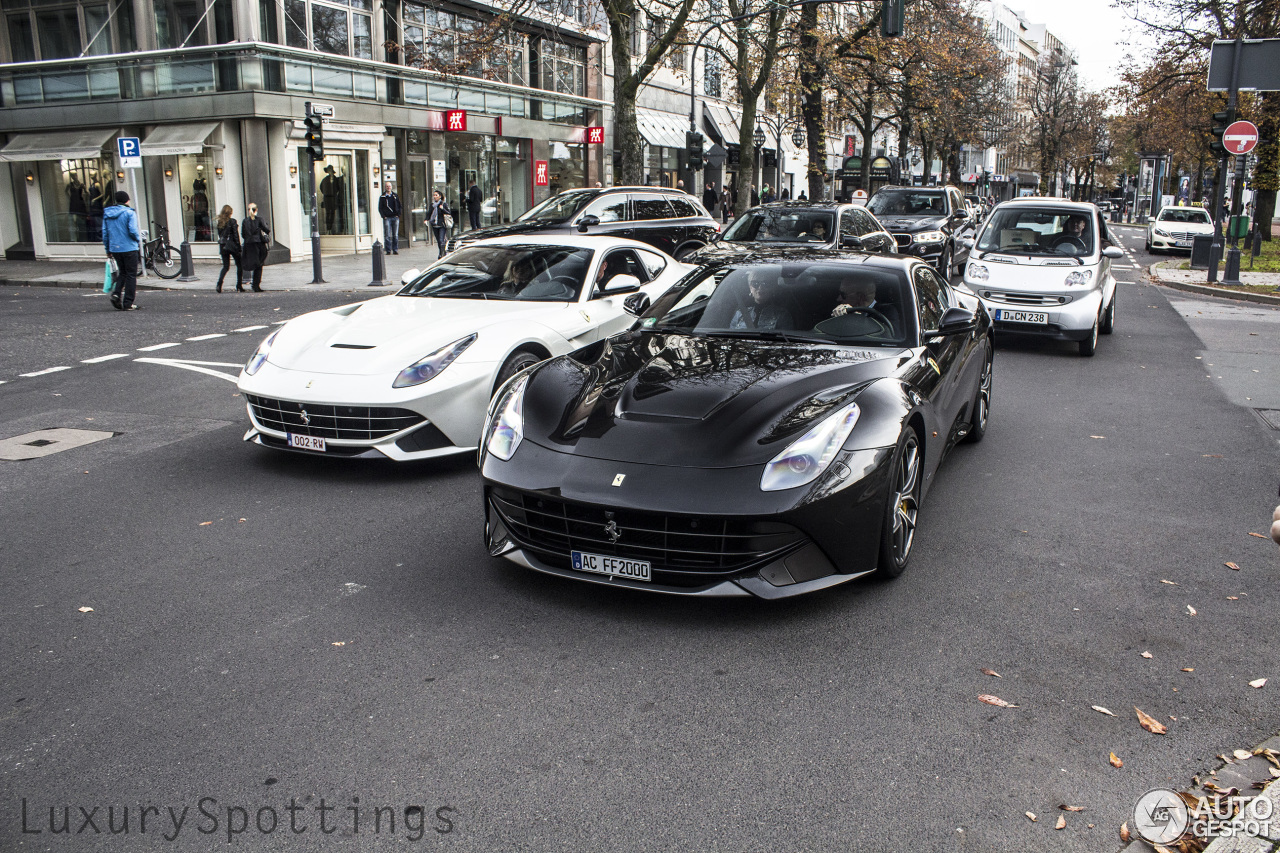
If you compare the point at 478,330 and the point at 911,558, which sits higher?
→ the point at 478,330

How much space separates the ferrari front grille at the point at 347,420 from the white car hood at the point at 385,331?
270 mm

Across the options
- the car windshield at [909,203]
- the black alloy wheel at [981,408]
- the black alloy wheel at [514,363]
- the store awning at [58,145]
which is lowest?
the black alloy wheel at [981,408]

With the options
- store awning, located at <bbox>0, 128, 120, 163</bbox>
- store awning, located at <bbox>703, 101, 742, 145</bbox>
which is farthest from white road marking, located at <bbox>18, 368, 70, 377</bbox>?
store awning, located at <bbox>703, 101, 742, 145</bbox>

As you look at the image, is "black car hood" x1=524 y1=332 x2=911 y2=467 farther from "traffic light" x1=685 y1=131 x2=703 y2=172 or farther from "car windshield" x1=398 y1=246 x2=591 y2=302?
"traffic light" x1=685 y1=131 x2=703 y2=172

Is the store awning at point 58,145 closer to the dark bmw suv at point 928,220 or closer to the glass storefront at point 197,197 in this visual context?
the glass storefront at point 197,197

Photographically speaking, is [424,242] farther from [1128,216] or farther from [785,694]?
[1128,216]

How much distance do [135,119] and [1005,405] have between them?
26468mm

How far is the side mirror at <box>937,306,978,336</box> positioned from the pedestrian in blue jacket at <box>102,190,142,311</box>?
14.8 metres

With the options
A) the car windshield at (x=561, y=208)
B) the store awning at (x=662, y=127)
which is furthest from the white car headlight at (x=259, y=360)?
the store awning at (x=662, y=127)

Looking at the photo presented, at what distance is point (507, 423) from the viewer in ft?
16.3

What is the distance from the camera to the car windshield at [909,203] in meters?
23.2

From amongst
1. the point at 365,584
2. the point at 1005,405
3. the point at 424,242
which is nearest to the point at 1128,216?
the point at 424,242

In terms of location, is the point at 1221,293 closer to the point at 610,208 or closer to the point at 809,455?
the point at 610,208

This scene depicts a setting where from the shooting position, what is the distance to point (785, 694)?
381 cm
